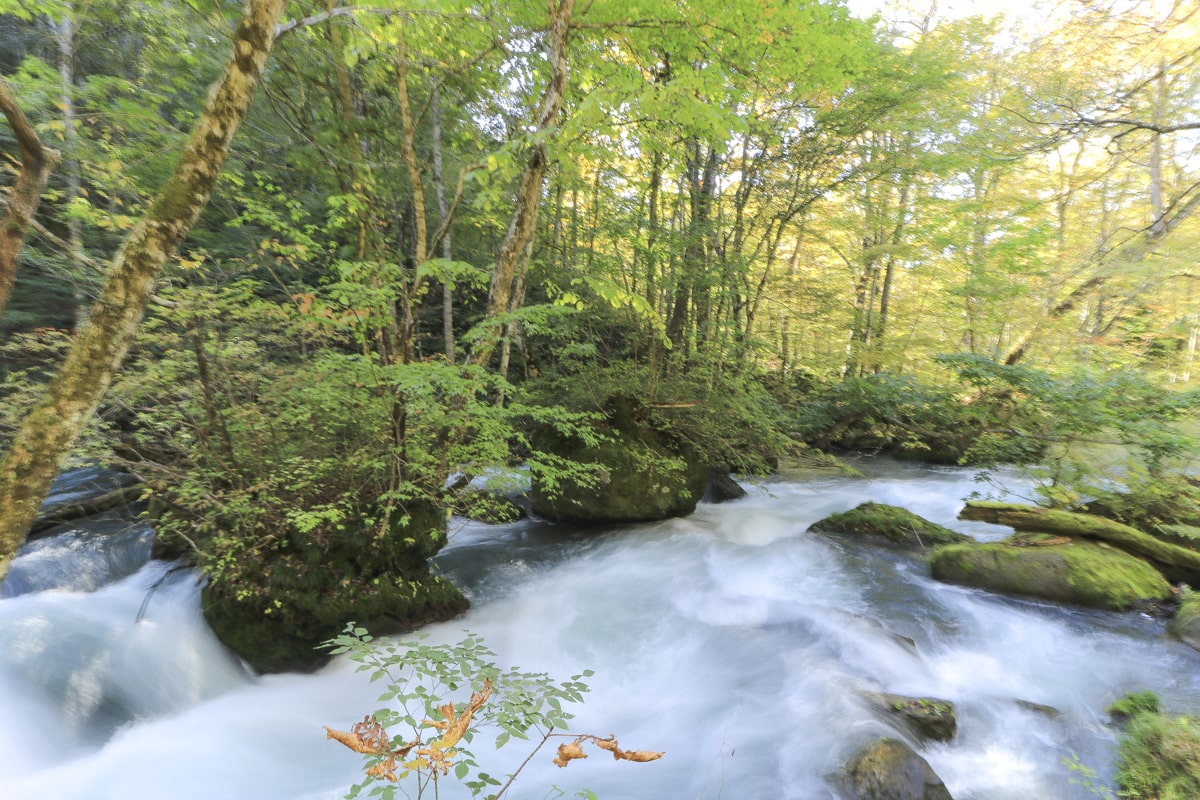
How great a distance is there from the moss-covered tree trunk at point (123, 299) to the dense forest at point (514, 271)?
0.6 inches

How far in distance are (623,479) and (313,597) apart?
14.3 feet

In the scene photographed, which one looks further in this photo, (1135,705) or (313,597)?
(313,597)

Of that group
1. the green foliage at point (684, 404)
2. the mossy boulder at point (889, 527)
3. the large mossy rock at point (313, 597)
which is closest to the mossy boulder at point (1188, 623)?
the mossy boulder at point (889, 527)

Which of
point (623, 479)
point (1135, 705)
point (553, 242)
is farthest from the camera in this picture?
point (553, 242)

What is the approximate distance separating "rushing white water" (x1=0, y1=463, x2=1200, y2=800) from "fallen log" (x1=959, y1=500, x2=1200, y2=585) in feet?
4.13

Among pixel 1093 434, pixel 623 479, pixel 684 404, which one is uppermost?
pixel 684 404

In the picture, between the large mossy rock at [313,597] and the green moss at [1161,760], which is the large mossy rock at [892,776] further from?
the large mossy rock at [313,597]

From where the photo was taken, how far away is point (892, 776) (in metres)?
3.08

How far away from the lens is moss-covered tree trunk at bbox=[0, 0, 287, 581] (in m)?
2.13

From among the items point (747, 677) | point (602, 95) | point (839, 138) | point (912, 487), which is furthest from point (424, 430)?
point (912, 487)

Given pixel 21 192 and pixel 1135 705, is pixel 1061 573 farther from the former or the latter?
pixel 21 192

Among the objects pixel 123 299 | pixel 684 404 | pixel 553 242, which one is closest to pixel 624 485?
pixel 684 404

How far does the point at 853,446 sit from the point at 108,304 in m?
14.7

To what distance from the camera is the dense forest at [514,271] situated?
12.6 feet
